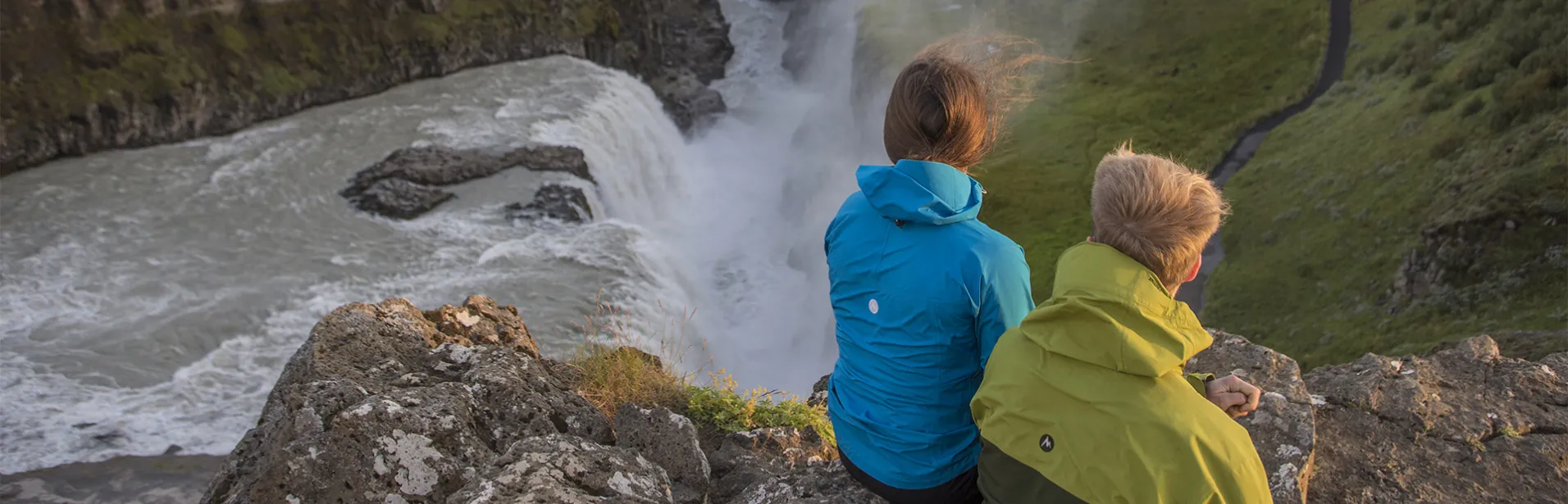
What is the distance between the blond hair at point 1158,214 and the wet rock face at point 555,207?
860 inches

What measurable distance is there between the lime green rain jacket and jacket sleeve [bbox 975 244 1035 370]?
328mm

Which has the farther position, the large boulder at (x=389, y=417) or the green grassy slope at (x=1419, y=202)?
the green grassy slope at (x=1419, y=202)

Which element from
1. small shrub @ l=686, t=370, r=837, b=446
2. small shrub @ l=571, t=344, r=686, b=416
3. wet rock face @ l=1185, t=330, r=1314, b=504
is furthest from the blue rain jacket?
small shrub @ l=571, t=344, r=686, b=416

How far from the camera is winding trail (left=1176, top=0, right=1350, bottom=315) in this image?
2694 cm

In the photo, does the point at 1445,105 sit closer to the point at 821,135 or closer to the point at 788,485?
the point at 821,135

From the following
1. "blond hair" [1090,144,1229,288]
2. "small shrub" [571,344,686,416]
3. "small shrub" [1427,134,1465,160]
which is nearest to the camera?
"blond hair" [1090,144,1229,288]

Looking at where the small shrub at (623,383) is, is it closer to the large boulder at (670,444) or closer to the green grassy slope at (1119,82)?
the large boulder at (670,444)

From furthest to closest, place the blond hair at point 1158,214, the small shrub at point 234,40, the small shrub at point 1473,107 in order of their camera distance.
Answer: the small shrub at point 234,40
the small shrub at point 1473,107
the blond hair at point 1158,214

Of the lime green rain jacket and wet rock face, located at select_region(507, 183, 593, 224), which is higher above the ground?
the lime green rain jacket

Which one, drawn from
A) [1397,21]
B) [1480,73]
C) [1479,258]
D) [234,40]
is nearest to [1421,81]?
[1480,73]

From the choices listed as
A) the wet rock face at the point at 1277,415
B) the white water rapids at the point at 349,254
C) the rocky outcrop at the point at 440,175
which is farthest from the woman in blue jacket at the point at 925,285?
the rocky outcrop at the point at 440,175

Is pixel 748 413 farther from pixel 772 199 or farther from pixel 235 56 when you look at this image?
pixel 235 56

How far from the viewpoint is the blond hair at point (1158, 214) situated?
11.3ft

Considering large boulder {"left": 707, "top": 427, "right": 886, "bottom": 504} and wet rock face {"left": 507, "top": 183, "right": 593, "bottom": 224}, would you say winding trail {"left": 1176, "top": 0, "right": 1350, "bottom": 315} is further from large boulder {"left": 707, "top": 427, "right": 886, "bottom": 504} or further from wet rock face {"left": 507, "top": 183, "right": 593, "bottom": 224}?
large boulder {"left": 707, "top": 427, "right": 886, "bottom": 504}
